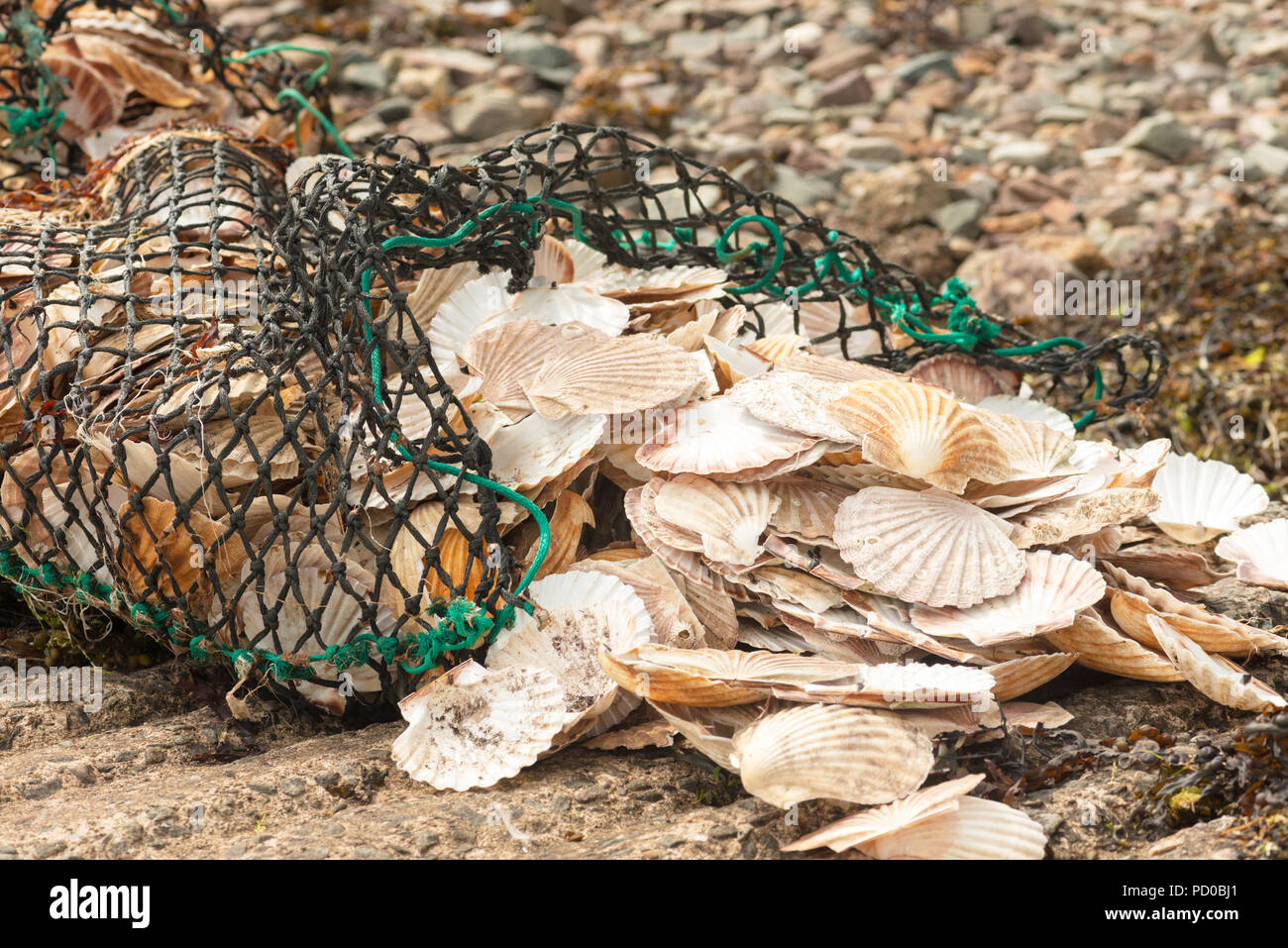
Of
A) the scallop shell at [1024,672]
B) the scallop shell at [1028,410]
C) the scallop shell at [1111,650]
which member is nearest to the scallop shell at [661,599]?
the scallop shell at [1024,672]

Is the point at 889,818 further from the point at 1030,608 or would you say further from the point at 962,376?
the point at 962,376

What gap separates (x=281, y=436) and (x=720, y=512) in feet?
2.50

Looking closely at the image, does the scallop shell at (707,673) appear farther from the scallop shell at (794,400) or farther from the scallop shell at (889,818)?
the scallop shell at (794,400)

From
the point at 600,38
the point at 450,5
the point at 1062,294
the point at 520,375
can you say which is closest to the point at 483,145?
the point at 600,38

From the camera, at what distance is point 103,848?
1.46 meters

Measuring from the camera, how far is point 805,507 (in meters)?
1.92

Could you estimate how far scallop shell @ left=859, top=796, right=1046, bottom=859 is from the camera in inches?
56.1

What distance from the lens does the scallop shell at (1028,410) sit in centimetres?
242

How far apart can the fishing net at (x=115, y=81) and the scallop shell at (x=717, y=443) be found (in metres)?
1.78

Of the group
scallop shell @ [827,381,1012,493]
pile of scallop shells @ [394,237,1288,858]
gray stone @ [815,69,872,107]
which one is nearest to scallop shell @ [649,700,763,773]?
pile of scallop shells @ [394,237,1288,858]

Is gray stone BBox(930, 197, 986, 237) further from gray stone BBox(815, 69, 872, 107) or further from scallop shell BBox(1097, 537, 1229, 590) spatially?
scallop shell BBox(1097, 537, 1229, 590)

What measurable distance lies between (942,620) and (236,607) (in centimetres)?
117

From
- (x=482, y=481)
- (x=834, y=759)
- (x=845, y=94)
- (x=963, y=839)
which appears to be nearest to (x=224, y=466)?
(x=482, y=481)
